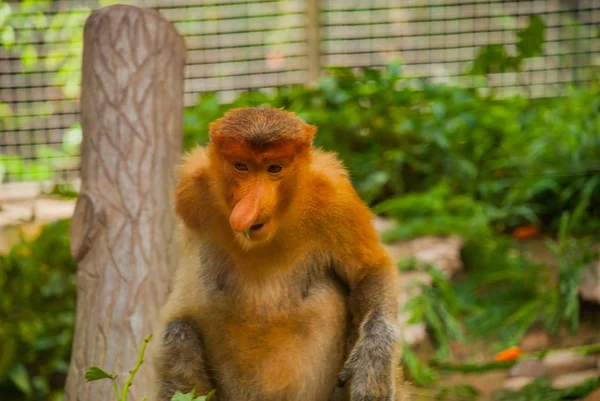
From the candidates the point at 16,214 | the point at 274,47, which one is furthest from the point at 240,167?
the point at 274,47

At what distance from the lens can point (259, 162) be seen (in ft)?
8.80

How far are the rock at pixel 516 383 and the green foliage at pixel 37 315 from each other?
2.77 meters

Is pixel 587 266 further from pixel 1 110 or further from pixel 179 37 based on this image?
pixel 1 110

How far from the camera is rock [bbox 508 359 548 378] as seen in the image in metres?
4.96

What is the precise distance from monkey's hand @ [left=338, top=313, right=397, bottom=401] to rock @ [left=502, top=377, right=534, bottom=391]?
2130mm

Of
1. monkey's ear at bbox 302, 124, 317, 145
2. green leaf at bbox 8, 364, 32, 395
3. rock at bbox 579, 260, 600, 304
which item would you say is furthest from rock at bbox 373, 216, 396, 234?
monkey's ear at bbox 302, 124, 317, 145

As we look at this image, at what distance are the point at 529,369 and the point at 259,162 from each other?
3.00m

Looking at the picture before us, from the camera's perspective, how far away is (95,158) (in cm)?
409

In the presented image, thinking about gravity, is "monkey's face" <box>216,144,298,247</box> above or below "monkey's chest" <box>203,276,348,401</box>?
above

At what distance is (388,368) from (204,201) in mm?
901

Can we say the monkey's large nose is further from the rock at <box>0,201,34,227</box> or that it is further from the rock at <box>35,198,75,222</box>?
the rock at <box>35,198,75,222</box>

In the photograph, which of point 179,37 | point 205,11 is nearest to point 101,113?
point 179,37

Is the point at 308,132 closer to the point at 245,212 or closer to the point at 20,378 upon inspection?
the point at 245,212

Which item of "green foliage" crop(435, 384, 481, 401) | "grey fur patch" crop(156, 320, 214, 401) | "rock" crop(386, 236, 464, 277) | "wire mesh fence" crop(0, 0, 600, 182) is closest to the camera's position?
"grey fur patch" crop(156, 320, 214, 401)
